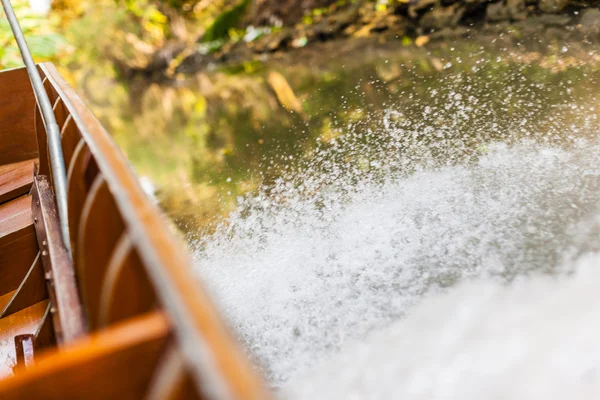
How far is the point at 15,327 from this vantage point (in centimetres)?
267

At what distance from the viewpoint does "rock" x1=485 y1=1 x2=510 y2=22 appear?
27.2 feet

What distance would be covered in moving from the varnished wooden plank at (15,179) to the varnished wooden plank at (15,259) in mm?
714

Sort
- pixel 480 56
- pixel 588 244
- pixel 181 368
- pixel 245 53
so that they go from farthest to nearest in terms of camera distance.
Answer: pixel 245 53
pixel 480 56
pixel 588 244
pixel 181 368

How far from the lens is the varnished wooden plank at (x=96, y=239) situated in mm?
1199

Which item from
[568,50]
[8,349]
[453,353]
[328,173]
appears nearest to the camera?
[453,353]

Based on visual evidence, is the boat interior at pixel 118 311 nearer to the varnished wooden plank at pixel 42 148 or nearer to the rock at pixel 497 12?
the varnished wooden plank at pixel 42 148

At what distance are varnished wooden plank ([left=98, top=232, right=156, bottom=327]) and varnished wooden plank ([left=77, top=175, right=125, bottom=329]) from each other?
0.14 metres

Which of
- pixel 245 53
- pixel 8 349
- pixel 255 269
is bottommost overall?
pixel 255 269

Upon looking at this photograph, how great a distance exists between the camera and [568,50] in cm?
568

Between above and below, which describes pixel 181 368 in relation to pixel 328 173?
below

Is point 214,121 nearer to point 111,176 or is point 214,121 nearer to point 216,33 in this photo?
point 111,176

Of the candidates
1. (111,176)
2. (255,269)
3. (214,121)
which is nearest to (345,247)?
(255,269)

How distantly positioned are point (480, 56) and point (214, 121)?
163 inches

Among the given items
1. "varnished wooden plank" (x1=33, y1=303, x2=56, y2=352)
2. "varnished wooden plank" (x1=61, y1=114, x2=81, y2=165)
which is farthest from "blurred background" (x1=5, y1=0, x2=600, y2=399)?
"varnished wooden plank" (x1=61, y1=114, x2=81, y2=165)
